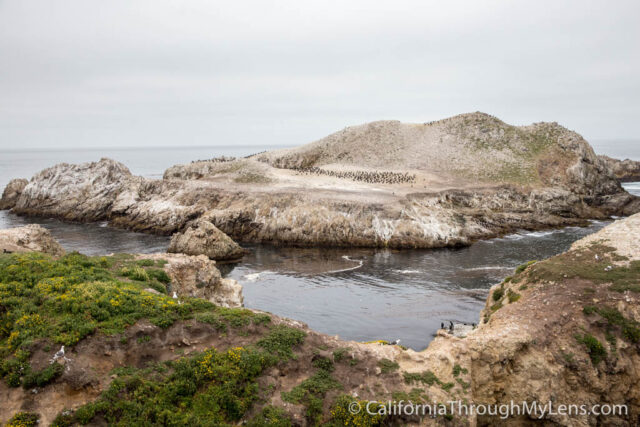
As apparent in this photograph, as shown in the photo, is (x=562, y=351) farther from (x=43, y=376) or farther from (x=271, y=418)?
(x=43, y=376)


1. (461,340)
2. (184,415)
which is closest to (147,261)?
(184,415)

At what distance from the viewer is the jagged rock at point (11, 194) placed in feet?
268

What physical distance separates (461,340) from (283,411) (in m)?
8.90

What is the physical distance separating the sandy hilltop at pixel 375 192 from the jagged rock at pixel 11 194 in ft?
0.69

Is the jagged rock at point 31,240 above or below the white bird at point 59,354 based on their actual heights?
above

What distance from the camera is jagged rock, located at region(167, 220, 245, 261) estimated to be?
47344mm

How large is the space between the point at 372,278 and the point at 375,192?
85.5ft

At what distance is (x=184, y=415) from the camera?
13344mm

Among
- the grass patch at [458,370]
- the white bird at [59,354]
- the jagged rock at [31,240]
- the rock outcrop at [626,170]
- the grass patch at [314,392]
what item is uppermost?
the rock outcrop at [626,170]

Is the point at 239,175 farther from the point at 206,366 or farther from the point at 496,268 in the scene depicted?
the point at 206,366

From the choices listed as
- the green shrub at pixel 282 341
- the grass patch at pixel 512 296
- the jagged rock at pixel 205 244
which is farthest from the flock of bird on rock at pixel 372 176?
the green shrub at pixel 282 341

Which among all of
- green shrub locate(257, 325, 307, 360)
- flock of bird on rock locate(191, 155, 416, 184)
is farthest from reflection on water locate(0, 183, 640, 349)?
flock of bird on rock locate(191, 155, 416, 184)

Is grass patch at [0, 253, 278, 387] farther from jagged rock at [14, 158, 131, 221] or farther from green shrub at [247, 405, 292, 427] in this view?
jagged rock at [14, 158, 131, 221]

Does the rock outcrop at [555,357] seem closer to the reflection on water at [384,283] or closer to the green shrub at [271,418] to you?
the green shrub at [271,418]
